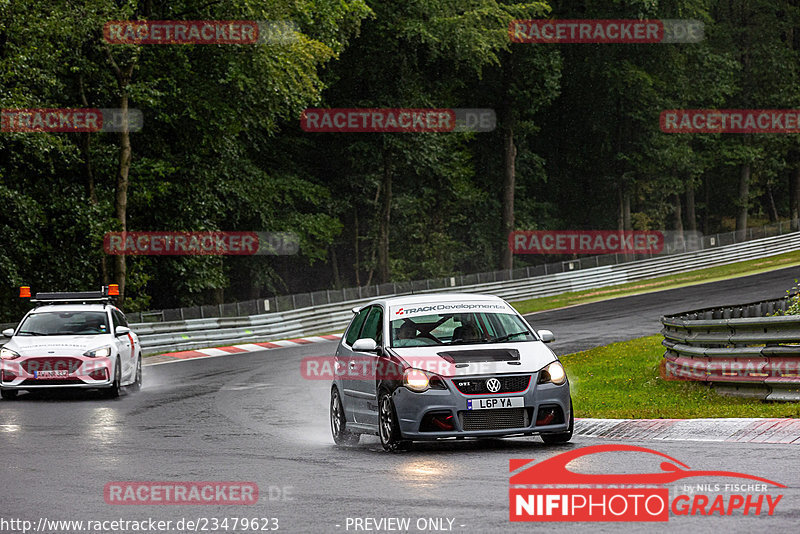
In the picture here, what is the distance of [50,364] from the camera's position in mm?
19781

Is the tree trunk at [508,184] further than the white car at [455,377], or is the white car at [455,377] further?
the tree trunk at [508,184]

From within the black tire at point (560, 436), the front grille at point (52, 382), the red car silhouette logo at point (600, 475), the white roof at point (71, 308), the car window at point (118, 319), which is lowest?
the front grille at point (52, 382)

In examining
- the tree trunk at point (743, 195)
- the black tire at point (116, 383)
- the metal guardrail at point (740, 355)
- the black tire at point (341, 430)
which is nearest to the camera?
the metal guardrail at point (740, 355)

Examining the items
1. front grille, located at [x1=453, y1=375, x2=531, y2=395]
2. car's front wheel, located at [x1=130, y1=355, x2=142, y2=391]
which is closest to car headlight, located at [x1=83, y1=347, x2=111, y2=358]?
car's front wheel, located at [x1=130, y1=355, x2=142, y2=391]

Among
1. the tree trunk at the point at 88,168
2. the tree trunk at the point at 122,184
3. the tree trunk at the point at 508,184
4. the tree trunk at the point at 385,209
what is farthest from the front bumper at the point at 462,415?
the tree trunk at the point at 508,184

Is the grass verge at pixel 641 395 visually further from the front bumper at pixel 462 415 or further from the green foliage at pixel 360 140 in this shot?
the green foliage at pixel 360 140

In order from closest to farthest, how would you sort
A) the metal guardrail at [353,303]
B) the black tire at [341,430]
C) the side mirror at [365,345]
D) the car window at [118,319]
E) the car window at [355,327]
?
the side mirror at [365,345]
the black tire at [341,430]
the car window at [355,327]
the car window at [118,319]
the metal guardrail at [353,303]

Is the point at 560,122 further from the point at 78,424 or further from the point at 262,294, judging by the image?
the point at 78,424

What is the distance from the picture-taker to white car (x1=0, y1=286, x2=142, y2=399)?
19.8 m

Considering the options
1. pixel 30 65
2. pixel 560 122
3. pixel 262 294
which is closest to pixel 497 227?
pixel 560 122

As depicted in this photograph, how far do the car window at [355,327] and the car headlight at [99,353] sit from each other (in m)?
7.58

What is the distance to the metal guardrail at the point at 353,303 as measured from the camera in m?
33.5

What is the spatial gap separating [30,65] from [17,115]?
64.9 inches

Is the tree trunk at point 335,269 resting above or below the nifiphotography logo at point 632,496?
below
